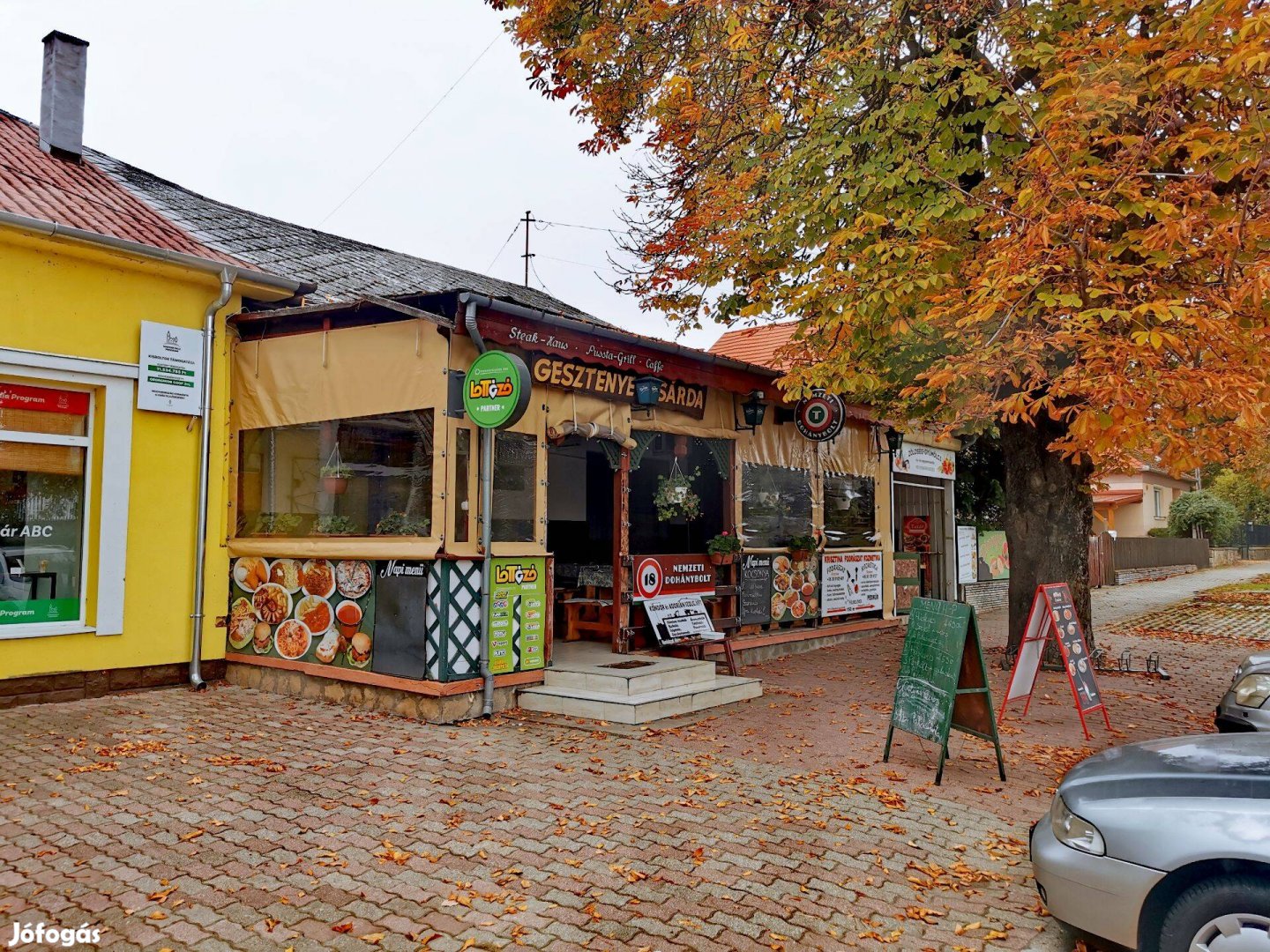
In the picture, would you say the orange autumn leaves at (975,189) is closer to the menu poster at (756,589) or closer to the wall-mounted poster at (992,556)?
the menu poster at (756,589)

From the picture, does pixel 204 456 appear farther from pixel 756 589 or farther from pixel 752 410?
pixel 756 589

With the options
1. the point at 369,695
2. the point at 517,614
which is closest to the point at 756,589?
the point at 517,614

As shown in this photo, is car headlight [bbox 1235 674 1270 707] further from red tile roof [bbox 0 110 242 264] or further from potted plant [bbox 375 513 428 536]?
red tile roof [bbox 0 110 242 264]

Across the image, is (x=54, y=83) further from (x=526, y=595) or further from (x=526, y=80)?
(x=526, y=595)

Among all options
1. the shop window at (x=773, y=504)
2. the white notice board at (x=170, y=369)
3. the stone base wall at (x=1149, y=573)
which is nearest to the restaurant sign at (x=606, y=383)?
the shop window at (x=773, y=504)

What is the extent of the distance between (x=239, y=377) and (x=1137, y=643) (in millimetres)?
13223

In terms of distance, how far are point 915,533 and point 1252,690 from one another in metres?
10.6

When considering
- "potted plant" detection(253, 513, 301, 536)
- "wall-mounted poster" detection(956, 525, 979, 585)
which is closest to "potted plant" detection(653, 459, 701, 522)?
"potted plant" detection(253, 513, 301, 536)

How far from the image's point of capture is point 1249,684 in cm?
595

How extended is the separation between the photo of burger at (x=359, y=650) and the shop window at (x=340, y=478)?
3.13ft

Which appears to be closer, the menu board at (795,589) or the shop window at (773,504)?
the shop window at (773,504)

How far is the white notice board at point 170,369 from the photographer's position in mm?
8250

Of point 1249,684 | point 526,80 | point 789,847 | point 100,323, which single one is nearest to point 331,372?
point 100,323

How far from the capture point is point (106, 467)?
26.3 ft
